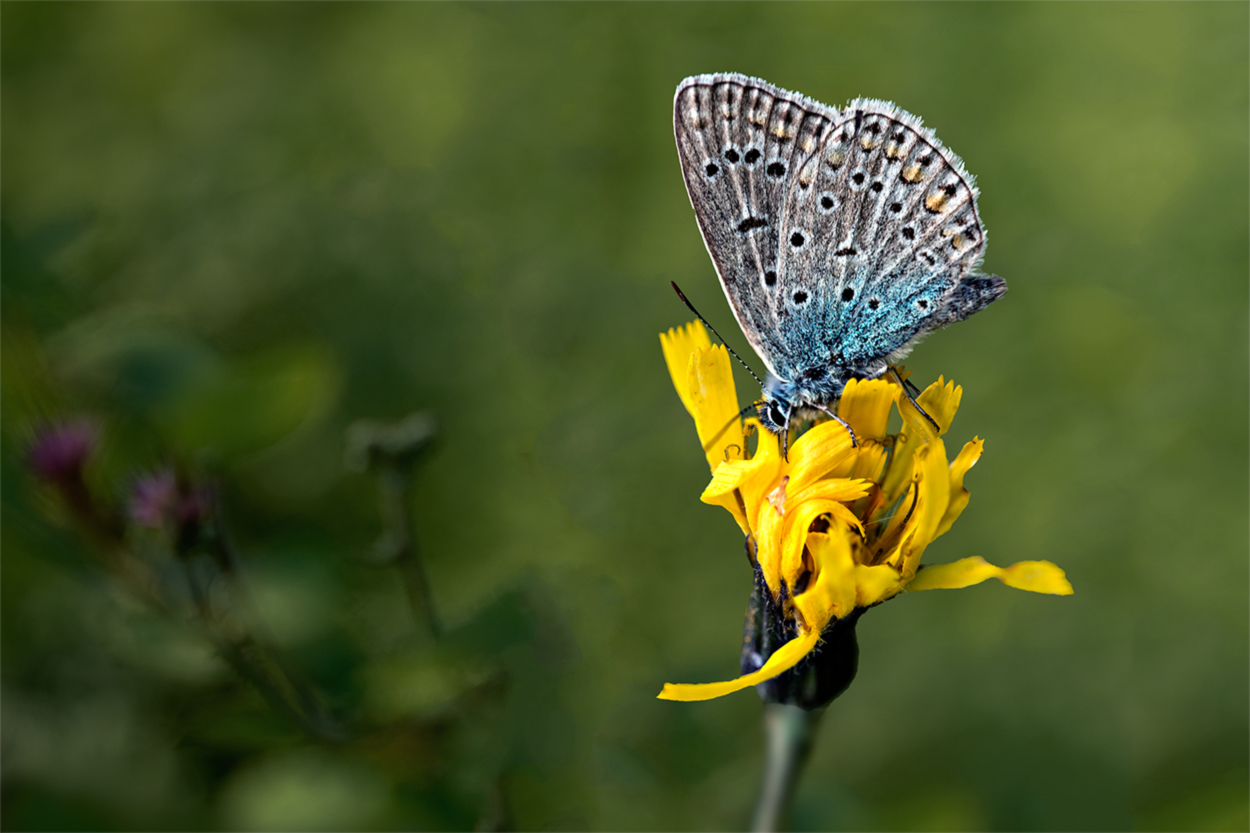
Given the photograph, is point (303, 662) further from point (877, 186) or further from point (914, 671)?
point (914, 671)

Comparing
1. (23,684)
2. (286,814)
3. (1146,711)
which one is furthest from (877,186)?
(23,684)

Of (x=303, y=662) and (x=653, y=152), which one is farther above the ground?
(x=653, y=152)

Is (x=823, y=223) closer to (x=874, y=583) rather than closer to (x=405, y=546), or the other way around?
(x=874, y=583)

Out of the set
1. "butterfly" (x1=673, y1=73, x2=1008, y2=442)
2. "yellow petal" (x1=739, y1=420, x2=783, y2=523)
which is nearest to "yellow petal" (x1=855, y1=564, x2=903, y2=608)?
"yellow petal" (x1=739, y1=420, x2=783, y2=523)

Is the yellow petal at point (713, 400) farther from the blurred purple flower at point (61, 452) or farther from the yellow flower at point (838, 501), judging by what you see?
the blurred purple flower at point (61, 452)

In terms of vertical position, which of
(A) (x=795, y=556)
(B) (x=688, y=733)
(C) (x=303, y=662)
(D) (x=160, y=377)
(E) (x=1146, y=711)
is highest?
(D) (x=160, y=377)

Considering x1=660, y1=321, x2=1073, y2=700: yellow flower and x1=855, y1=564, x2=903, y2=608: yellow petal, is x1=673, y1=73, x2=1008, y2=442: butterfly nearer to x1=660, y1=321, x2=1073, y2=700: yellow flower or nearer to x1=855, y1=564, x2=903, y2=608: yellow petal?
x1=660, y1=321, x2=1073, y2=700: yellow flower
